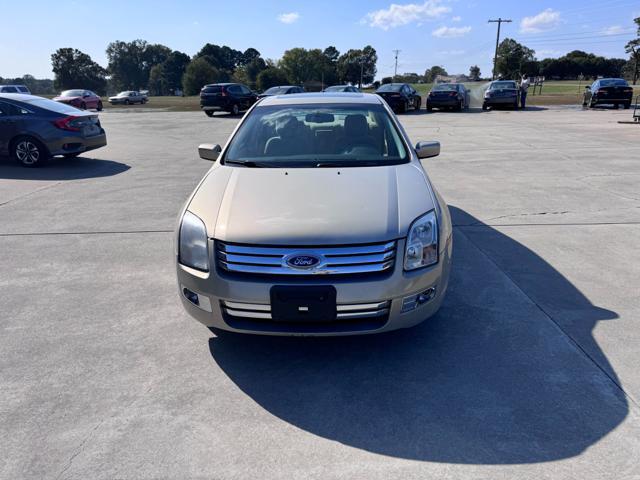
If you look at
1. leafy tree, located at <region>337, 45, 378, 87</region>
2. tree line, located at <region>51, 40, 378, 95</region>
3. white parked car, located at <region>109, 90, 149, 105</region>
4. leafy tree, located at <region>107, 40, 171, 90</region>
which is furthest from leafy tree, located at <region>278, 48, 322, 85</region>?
white parked car, located at <region>109, 90, 149, 105</region>

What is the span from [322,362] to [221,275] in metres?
0.89

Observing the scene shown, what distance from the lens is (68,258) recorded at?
5.14m

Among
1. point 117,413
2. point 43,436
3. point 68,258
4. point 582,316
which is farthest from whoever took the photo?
point 68,258

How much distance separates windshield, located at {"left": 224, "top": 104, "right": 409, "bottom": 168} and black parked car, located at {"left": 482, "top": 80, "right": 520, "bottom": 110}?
24.6 meters

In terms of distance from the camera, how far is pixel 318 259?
112 inches

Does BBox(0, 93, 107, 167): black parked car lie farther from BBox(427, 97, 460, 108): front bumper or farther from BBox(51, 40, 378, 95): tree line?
BBox(51, 40, 378, 95): tree line

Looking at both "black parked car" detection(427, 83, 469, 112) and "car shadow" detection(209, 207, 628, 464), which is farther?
"black parked car" detection(427, 83, 469, 112)

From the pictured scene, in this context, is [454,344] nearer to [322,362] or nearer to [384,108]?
[322,362]

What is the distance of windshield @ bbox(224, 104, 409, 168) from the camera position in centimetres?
402

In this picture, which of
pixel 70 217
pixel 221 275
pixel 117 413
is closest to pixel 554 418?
pixel 221 275

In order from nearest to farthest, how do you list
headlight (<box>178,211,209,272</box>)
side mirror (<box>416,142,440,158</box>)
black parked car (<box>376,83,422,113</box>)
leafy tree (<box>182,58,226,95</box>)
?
headlight (<box>178,211,209,272</box>) < side mirror (<box>416,142,440,158</box>) < black parked car (<box>376,83,422,113</box>) < leafy tree (<box>182,58,226,95</box>)

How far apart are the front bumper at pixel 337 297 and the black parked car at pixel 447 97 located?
25.5 meters

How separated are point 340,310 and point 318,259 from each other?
323mm

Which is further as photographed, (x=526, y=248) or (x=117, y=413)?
(x=526, y=248)
